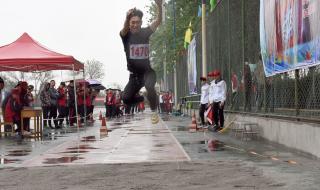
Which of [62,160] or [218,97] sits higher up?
[218,97]

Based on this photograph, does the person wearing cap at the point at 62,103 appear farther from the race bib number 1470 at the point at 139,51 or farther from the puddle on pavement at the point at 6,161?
the race bib number 1470 at the point at 139,51

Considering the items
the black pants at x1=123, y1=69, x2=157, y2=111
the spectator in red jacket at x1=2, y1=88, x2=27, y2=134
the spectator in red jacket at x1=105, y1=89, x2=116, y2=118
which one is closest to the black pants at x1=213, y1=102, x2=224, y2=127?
the spectator in red jacket at x1=2, y1=88, x2=27, y2=134

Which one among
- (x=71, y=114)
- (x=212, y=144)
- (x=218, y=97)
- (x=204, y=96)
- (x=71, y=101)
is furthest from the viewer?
(x=71, y=114)

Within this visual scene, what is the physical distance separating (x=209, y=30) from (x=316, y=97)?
47.3 feet

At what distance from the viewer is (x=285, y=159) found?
9.76 m

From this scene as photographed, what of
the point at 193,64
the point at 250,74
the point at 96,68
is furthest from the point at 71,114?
the point at 96,68

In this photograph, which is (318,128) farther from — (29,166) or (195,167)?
(29,166)

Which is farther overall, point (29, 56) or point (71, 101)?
point (71, 101)

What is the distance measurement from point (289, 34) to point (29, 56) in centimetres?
933

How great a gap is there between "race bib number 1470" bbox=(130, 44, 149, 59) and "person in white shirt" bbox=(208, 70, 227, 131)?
9.55 metres

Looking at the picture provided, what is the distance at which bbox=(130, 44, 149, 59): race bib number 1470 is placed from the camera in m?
7.84

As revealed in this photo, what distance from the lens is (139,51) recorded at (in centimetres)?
786

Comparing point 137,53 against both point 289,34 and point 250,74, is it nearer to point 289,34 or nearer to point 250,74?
point 289,34

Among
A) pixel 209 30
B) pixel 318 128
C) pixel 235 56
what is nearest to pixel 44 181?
pixel 318 128
